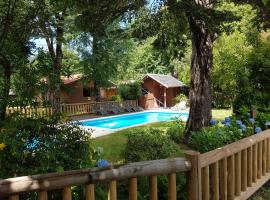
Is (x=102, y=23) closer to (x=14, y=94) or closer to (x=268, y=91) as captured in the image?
(x=14, y=94)

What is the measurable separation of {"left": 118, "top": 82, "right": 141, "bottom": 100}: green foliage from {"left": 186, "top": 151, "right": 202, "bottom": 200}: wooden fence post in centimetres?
2869

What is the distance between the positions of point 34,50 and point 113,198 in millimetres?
3176

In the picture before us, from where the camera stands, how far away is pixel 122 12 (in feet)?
30.5

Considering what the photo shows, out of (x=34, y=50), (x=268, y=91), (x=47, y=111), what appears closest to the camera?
(x=47, y=111)

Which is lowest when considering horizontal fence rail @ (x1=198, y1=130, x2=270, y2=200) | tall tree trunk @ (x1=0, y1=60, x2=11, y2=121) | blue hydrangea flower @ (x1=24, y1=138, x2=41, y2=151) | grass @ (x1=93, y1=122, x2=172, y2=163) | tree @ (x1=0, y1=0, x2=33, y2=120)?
grass @ (x1=93, y1=122, x2=172, y2=163)

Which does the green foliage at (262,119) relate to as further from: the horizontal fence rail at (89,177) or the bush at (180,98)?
the bush at (180,98)

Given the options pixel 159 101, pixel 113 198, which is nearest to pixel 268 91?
pixel 113 198

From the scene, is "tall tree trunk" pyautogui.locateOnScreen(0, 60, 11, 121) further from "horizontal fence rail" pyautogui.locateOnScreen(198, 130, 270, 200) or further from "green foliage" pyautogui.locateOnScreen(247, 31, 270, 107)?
"green foliage" pyautogui.locateOnScreen(247, 31, 270, 107)

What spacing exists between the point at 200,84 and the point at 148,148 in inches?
185

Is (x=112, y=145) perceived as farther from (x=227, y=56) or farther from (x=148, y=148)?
(x=227, y=56)

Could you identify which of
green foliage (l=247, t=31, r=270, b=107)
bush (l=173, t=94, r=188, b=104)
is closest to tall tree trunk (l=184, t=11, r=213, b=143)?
green foliage (l=247, t=31, r=270, b=107)

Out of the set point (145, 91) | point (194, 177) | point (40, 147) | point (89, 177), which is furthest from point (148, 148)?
point (145, 91)

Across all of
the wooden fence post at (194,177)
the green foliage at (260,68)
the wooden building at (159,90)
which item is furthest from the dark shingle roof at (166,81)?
the wooden fence post at (194,177)

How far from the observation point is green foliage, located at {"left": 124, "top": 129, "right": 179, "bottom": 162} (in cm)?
621
